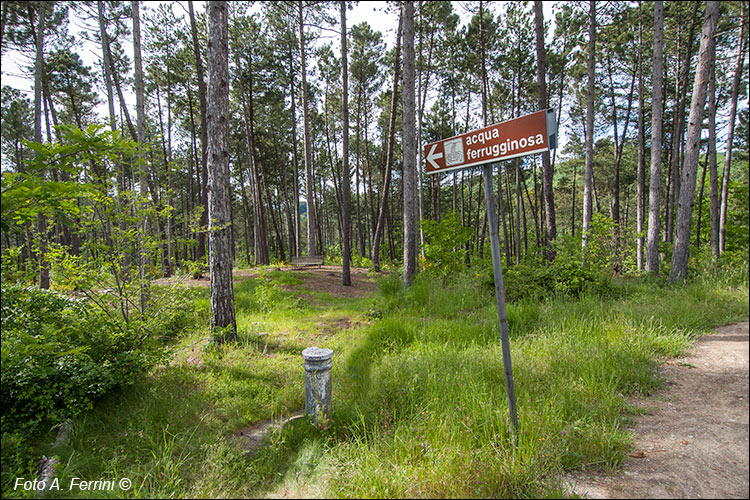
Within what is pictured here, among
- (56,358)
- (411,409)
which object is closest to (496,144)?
(411,409)

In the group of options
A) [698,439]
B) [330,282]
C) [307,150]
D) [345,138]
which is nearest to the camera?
[698,439]

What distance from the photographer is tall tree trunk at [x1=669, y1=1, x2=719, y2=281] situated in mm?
5840

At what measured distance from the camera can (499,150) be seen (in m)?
2.28

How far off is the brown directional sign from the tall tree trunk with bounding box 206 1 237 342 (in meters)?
3.77

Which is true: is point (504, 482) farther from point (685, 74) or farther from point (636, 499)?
point (685, 74)

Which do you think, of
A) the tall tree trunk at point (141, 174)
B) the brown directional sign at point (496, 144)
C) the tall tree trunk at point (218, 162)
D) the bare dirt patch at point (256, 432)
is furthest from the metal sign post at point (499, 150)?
the tall tree trunk at point (218, 162)

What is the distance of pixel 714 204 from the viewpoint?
1031 centimetres

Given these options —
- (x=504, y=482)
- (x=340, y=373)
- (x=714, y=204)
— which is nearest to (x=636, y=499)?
(x=504, y=482)

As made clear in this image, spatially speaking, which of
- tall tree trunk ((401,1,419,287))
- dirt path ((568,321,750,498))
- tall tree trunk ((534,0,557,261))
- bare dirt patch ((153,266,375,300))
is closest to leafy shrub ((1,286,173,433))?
dirt path ((568,321,750,498))

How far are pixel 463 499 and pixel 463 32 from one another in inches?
756

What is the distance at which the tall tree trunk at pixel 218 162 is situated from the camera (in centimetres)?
513

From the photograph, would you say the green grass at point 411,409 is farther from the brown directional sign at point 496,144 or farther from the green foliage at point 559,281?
the brown directional sign at point 496,144

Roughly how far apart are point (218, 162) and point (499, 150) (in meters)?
4.47

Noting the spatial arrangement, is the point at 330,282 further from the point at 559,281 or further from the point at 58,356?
the point at 58,356
